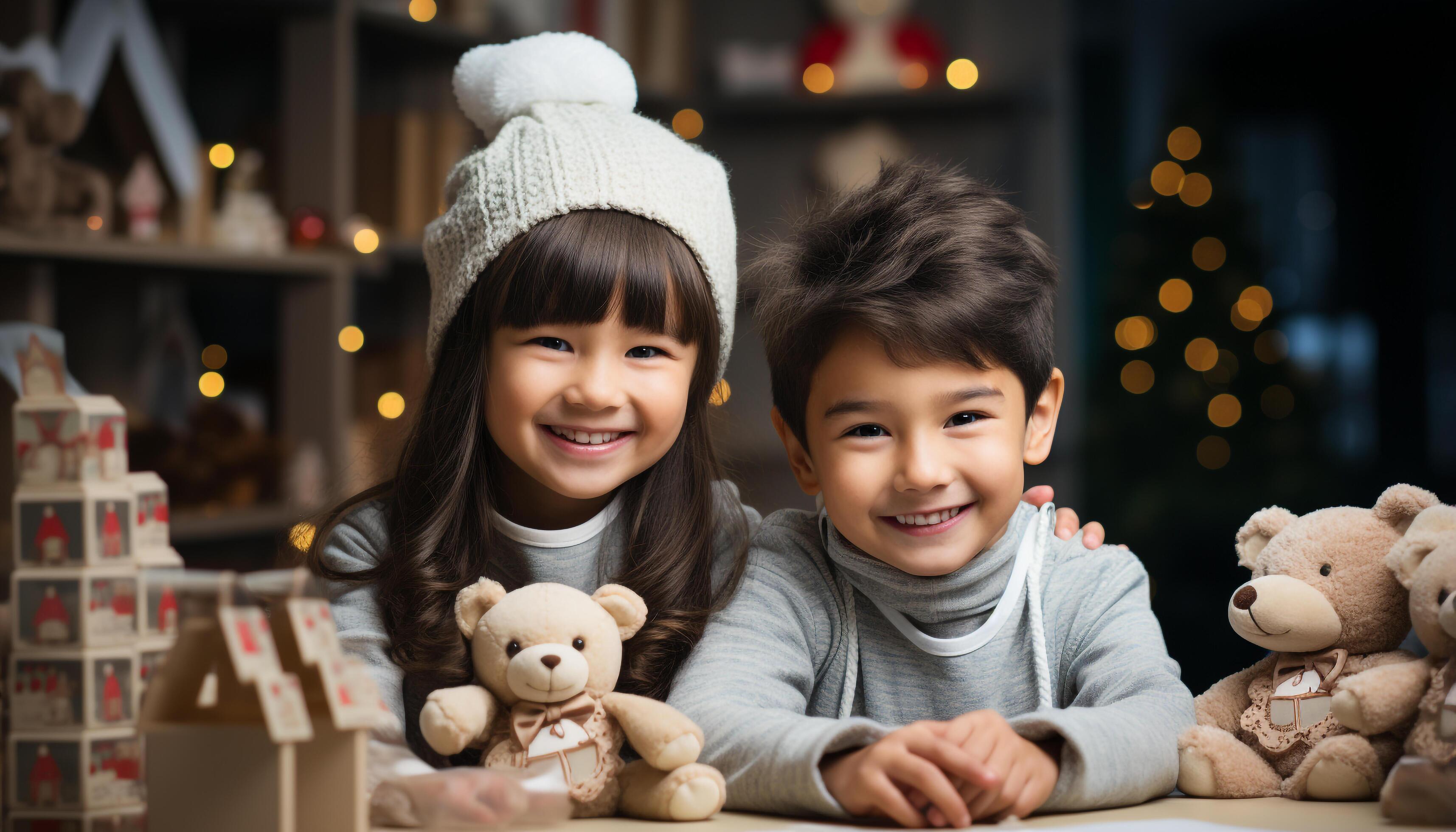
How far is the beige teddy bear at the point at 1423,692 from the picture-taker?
0.71 meters

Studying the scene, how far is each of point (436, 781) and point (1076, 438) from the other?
9.43 feet

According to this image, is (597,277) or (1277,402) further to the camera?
(1277,402)

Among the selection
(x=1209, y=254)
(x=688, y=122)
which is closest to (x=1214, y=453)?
(x=1209, y=254)

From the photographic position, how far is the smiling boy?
35.3 inches

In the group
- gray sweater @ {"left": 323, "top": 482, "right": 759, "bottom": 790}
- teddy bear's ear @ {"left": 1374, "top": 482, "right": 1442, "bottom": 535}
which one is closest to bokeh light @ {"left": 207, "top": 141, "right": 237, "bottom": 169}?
gray sweater @ {"left": 323, "top": 482, "right": 759, "bottom": 790}

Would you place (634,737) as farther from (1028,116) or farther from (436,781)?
(1028,116)

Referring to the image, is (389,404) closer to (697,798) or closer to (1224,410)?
(697,798)

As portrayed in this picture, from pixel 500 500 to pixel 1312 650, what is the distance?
0.71 m

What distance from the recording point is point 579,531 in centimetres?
111

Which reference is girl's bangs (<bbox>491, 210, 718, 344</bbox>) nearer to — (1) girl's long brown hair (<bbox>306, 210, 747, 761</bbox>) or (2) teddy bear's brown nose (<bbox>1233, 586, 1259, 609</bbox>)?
(1) girl's long brown hair (<bbox>306, 210, 747, 761</bbox>)

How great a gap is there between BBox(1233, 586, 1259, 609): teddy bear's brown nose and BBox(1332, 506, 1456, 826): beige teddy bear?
0.08 metres

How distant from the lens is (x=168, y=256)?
A: 2.05 meters

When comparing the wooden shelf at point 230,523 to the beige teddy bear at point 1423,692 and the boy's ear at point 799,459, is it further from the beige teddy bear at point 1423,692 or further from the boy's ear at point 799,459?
the beige teddy bear at point 1423,692

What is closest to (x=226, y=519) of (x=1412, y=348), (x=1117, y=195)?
(x=1117, y=195)
